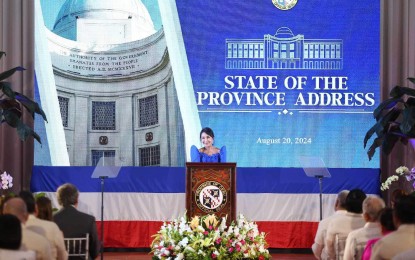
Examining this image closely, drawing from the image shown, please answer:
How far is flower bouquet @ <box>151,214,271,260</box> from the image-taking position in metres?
6.23

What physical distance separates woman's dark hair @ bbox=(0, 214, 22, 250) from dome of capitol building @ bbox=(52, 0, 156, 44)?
263 inches

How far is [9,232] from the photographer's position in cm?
347

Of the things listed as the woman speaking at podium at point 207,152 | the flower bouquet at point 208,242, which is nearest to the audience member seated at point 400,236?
the flower bouquet at point 208,242

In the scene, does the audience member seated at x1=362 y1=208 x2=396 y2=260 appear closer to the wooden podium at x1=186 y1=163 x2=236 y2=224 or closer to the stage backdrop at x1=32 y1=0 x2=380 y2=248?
the wooden podium at x1=186 y1=163 x2=236 y2=224

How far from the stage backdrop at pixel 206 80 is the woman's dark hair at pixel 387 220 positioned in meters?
5.52

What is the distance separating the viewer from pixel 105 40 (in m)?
9.95

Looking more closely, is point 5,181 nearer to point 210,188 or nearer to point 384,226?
point 210,188

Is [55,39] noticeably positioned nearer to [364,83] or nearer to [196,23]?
[196,23]

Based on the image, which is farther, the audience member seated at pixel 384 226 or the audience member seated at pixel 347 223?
the audience member seated at pixel 347 223

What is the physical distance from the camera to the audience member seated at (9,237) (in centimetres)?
346

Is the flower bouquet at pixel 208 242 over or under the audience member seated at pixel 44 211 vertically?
under

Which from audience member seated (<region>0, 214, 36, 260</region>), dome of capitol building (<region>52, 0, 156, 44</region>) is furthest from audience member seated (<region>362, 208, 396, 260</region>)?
dome of capitol building (<region>52, 0, 156, 44</region>)

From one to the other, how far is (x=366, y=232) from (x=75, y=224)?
6.50ft

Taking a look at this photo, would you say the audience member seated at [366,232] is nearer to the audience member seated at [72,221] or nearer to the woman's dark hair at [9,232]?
the audience member seated at [72,221]
